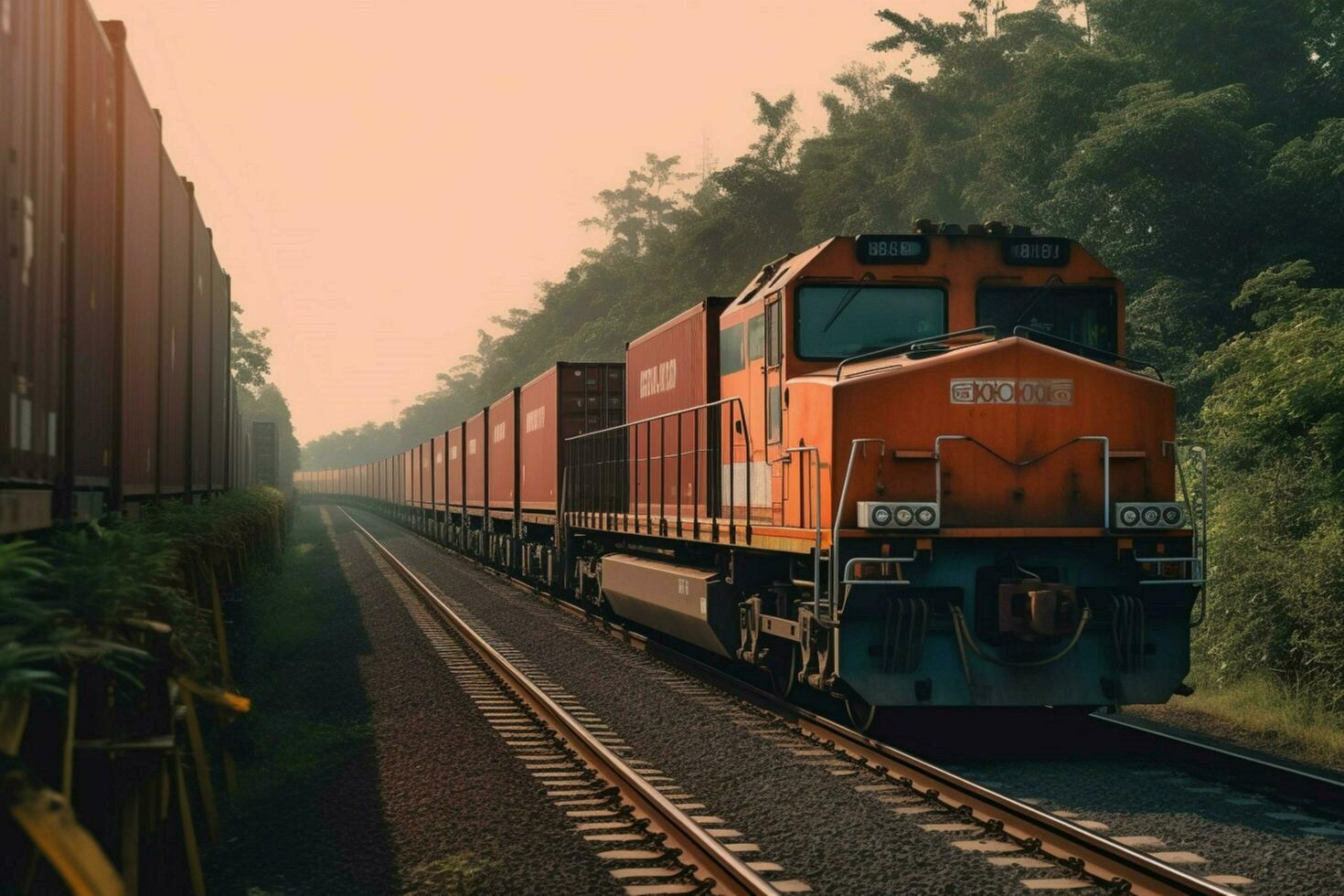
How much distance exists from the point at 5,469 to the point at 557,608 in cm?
1465

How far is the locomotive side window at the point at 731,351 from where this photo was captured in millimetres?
10828

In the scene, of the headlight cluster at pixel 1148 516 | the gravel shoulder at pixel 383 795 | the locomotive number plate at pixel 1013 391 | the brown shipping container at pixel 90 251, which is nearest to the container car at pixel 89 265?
the brown shipping container at pixel 90 251

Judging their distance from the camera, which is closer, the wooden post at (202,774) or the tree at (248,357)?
the wooden post at (202,774)

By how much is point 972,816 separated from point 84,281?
5306 millimetres

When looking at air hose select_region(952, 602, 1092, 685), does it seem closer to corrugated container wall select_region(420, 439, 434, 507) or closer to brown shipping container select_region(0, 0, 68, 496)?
brown shipping container select_region(0, 0, 68, 496)

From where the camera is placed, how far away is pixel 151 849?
16.9 ft

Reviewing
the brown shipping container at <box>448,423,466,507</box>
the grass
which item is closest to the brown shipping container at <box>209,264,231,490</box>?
the grass

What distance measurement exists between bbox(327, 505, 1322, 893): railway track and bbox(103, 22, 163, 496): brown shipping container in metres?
3.48

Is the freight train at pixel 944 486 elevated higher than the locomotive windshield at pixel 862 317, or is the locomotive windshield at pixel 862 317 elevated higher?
the locomotive windshield at pixel 862 317

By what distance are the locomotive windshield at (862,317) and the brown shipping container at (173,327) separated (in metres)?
4.98

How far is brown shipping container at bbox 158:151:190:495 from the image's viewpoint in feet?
34.2

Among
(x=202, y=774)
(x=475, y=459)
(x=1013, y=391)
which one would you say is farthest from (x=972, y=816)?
(x=475, y=459)

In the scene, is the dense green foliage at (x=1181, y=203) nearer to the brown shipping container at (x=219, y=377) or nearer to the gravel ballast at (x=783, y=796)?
the gravel ballast at (x=783, y=796)

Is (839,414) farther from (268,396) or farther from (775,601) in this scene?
(268,396)
